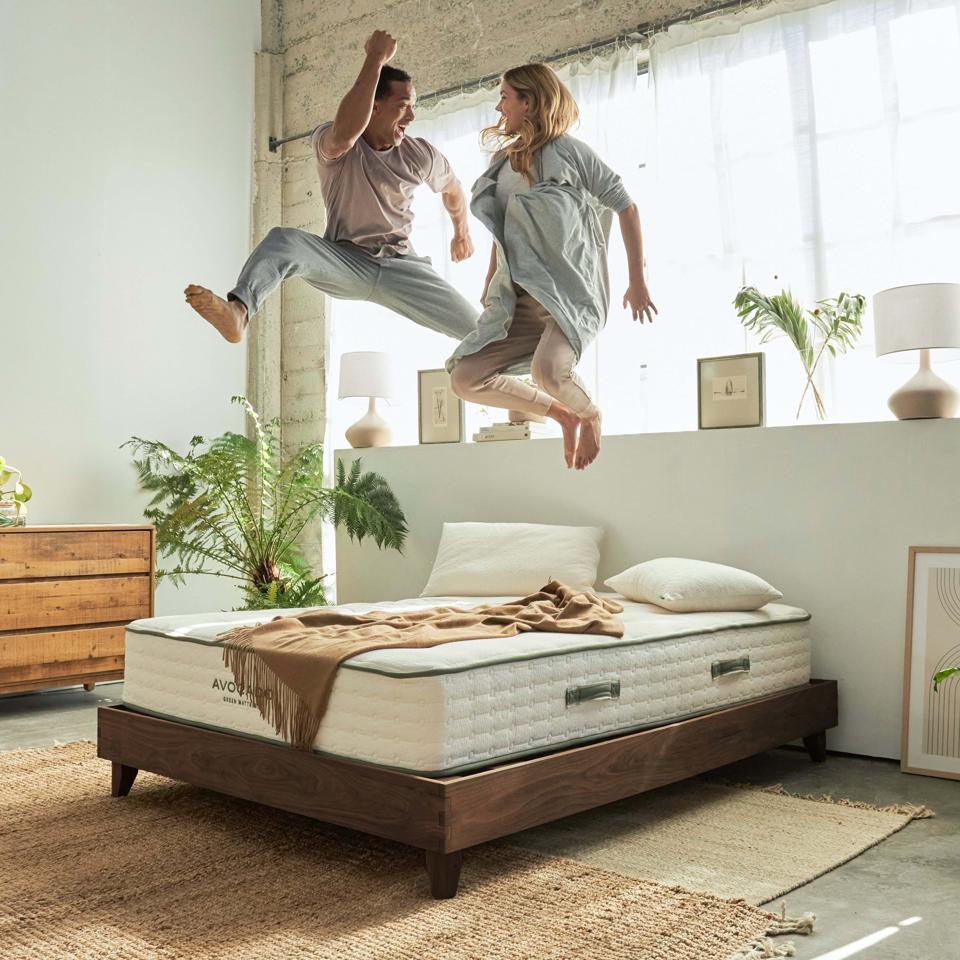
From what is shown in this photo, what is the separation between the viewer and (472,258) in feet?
20.4

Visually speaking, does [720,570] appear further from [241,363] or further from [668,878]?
[241,363]

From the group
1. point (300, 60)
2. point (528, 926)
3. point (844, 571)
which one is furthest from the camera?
point (300, 60)

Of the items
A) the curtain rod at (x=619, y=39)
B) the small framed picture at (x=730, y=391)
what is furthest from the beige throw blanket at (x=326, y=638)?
the curtain rod at (x=619, y=39)

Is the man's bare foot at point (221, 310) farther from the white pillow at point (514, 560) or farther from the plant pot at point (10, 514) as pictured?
the plant pot at point (10, 514)

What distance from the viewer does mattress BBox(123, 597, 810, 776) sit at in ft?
8.38

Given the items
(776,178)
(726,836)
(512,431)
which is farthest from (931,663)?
(776,178)

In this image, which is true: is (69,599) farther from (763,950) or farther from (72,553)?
(763,950)

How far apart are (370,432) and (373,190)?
269 centimetres

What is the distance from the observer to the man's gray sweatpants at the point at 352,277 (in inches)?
110

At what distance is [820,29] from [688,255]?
1.14m

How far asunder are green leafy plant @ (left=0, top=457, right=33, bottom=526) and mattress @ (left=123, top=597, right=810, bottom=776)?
2.06 m

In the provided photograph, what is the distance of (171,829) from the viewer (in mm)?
3000

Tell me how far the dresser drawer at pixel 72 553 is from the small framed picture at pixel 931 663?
143 inches

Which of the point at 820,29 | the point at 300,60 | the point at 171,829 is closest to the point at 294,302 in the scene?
the point at 300,60
